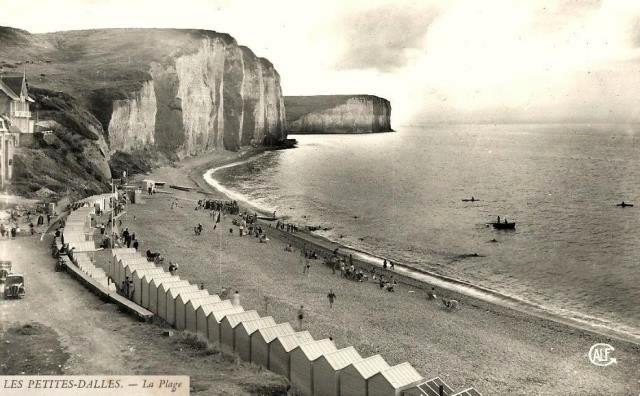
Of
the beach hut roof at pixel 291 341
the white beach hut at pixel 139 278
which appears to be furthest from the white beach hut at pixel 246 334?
the white beach hut at pixel 139 278

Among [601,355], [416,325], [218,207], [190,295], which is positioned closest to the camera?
[190,295]

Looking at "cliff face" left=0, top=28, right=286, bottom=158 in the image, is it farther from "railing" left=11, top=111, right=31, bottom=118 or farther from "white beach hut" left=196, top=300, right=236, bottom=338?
"white beach hut" left=196, top=300, right=236, bottom=338

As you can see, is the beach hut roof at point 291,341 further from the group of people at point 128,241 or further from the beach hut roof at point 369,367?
the group of people at point 128,241

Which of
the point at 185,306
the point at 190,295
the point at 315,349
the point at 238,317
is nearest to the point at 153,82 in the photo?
the point at 190,295

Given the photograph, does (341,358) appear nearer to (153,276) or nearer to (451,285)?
(153,276)

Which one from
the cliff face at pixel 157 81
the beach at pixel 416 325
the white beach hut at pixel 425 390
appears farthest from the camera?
the cliff face at pixel 157 81

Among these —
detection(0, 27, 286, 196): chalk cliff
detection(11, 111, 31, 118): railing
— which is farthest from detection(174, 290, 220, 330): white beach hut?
detection(0, 27, 286, 196): chalk cliff
